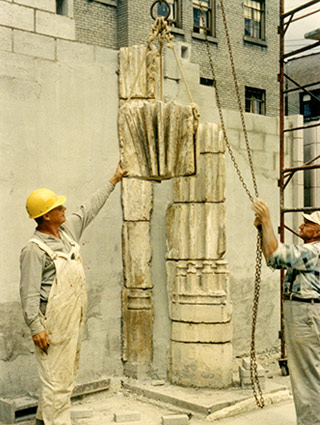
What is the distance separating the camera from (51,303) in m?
4.84

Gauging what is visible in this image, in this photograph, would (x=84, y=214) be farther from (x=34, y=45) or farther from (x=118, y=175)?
(x=34, y=45)

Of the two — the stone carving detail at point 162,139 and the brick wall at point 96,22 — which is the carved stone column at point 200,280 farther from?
the brick wall at point 96,22

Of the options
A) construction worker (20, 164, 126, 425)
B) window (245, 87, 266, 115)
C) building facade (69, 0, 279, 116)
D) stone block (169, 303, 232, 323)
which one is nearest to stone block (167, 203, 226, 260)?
stone block (169, 303, 232, 323)

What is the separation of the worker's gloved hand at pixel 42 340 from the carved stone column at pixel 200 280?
2.35 metres

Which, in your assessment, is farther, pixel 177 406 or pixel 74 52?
pixel 74 52

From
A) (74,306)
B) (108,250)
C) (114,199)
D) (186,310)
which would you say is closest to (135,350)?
(186,310)

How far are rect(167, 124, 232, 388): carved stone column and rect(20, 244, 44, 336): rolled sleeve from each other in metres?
2.42

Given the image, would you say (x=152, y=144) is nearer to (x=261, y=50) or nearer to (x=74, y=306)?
(x=74, y=306)

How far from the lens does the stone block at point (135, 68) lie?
678cm

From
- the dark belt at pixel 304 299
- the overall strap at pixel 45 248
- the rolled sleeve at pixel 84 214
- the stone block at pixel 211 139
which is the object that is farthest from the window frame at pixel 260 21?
Result: the overall strap at pixel 45 248

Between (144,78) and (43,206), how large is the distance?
8.19 ft

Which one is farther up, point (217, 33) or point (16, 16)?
point (217, 33)

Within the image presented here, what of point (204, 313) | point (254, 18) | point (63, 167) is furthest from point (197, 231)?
point (254, 18)

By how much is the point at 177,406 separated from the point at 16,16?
410 centimetres
